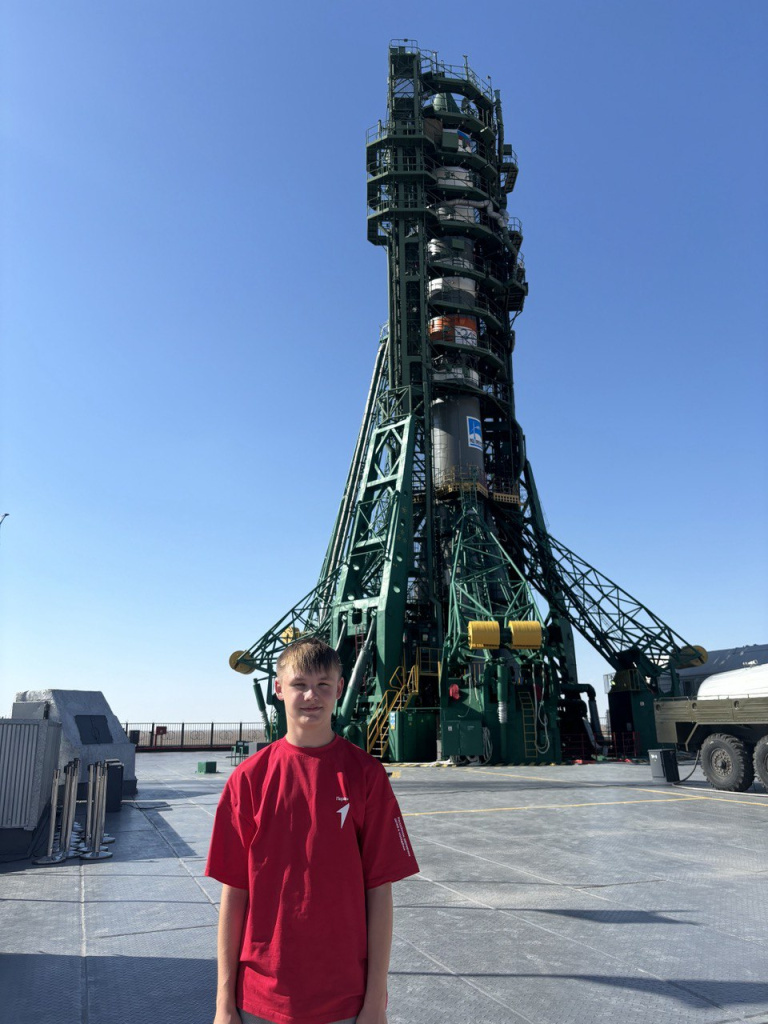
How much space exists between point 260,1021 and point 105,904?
592 centimetres

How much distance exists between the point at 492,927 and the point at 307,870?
462 centimetres

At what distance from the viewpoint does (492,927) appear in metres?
6.54

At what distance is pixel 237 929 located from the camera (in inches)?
111

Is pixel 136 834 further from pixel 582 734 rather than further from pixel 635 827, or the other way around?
pixel 582 734

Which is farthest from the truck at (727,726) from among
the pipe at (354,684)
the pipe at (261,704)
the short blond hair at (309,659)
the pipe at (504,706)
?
the pipe at (261,704)

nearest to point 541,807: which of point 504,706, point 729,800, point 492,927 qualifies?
point 729,800

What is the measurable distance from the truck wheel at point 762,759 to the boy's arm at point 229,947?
627 inches

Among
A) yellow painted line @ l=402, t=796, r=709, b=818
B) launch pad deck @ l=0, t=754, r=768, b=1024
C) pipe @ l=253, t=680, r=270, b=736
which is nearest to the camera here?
launch pad deck @ l=0, t=754, r=768, b=1024

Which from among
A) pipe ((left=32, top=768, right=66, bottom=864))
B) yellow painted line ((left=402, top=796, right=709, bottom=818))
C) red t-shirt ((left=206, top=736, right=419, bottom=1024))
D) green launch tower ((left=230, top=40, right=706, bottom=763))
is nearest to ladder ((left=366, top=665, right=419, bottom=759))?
green launch tower ((left=230, top=40, right=706, bottom=763))

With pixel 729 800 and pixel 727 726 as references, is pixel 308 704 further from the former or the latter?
pixel 727 726

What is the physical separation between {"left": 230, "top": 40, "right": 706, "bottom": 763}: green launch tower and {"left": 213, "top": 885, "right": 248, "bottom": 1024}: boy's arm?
23.3m

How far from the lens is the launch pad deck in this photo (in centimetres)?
489

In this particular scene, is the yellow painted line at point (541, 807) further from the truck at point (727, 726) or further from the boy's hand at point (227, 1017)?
the boy's hand at point (227, 1017)

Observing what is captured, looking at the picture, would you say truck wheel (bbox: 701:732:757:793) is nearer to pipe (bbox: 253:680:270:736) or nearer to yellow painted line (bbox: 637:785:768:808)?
yellow painted line (bbox: 637:785:768:808)
